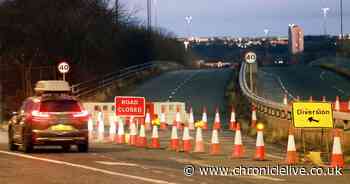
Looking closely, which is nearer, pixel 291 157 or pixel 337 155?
pixel 337 155

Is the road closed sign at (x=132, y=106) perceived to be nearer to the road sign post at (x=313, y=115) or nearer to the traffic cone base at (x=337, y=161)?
the road sign post at (x=313, y=115)

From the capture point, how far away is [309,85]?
65.2 meters

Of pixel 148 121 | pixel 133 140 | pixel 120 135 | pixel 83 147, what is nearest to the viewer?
pixel 83 147

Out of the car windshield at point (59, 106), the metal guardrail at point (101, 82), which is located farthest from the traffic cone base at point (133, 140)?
the metal guardrail at point (101, 82)

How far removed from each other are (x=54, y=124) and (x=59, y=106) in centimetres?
58

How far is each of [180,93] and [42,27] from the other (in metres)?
9.62

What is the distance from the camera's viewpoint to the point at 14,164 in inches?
805

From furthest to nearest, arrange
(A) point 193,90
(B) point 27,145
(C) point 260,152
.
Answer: (A) point 193,90 → (B) point 27,145 → (C) point 260,152

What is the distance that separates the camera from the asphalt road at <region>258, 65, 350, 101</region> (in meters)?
55.1

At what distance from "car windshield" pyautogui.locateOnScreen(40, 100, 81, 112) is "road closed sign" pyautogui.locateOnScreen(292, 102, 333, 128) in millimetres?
6574

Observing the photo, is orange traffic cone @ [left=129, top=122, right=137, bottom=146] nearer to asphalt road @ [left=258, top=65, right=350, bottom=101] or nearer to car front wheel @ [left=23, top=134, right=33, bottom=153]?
car front wheel @ [left=23, top=134, right=33, bottom=153]

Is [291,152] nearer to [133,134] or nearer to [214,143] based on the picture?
[214,143]

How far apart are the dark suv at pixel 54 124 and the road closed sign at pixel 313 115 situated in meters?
6.27

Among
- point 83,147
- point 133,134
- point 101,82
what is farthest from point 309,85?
point 83,147
